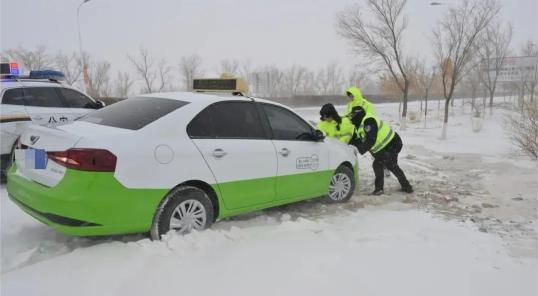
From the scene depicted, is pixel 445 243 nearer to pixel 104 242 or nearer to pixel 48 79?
pixel 104 242

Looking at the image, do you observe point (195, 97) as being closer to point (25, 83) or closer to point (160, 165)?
point (160, 165)

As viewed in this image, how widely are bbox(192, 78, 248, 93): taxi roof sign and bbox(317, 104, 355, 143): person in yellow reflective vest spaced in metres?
1.67

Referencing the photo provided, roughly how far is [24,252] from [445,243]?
4023 mm

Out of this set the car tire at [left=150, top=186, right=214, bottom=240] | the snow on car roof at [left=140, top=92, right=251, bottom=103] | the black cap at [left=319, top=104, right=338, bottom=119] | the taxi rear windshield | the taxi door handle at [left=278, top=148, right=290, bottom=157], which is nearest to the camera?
the car tire at [left=150, top=186, right=214, bottom=240]

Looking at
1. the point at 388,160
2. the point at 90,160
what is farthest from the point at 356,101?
the point at 90,160

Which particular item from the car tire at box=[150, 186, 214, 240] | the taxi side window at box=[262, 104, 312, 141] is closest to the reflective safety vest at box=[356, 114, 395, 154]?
the taxi side window at box=[262, 104, 312, 141]

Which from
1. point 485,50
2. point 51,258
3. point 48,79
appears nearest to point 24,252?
Answer: point 51,258

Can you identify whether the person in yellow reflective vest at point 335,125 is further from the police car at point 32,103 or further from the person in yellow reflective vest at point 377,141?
the police car at point 32,103

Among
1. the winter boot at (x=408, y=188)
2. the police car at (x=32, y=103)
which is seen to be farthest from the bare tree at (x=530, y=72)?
the police car at (x=32, y=103)

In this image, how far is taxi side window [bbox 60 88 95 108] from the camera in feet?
23.6

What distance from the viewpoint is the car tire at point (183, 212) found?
3588 mm

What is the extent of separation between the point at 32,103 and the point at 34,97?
0.12m

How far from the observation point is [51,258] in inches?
132

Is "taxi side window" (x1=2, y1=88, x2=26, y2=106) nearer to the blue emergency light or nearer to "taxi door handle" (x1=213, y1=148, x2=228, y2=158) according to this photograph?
the blue emergency light
